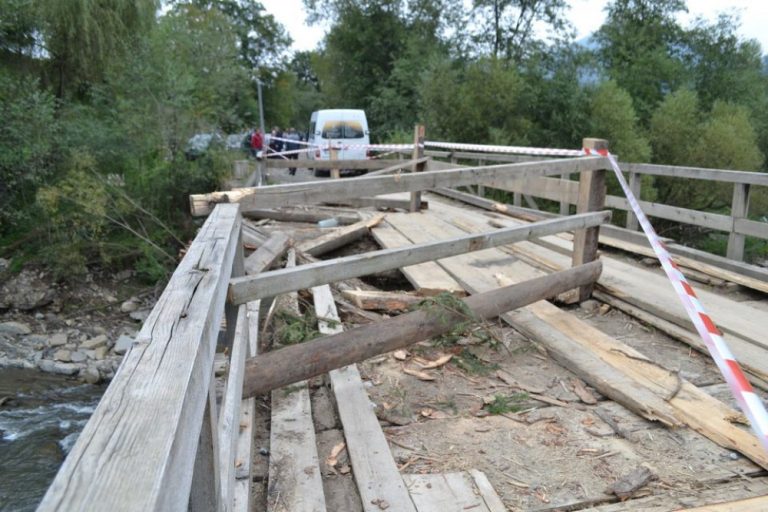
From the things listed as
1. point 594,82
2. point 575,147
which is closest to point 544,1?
point 594,82

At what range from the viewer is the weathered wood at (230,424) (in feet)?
6.23

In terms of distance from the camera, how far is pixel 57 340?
10.9m

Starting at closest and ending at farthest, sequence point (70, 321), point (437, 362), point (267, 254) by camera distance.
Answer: point (437, 362) → point (267, 254) → point (70, 321)

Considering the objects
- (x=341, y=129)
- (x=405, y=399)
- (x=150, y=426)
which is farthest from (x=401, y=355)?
(x=341, y=129)

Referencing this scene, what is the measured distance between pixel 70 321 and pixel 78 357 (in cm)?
185

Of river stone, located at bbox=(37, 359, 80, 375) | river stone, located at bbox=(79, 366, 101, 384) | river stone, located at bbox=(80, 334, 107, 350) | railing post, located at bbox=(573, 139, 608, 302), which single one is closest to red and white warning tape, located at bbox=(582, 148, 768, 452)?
railing post, located at bbox=(573, 139, 608, 302)

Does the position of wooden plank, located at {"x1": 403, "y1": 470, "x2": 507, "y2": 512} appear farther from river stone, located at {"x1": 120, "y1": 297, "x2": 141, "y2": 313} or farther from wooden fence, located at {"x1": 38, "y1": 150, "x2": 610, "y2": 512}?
river stone, located at {"x1": 120, "y1": 297, "x2": 141, "y2": 313}

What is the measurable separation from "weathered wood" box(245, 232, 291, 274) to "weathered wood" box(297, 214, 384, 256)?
30 centimetres

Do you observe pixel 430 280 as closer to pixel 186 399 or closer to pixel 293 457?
pixel 293 457

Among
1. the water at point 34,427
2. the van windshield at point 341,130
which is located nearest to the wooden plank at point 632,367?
the water at point 34,427

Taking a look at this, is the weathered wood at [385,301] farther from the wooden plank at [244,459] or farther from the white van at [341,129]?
the white van at [341,129]

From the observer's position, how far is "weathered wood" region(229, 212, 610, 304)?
2.90 metres

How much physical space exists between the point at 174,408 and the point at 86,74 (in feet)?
52.6

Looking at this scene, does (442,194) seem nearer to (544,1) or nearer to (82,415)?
(82,415)
